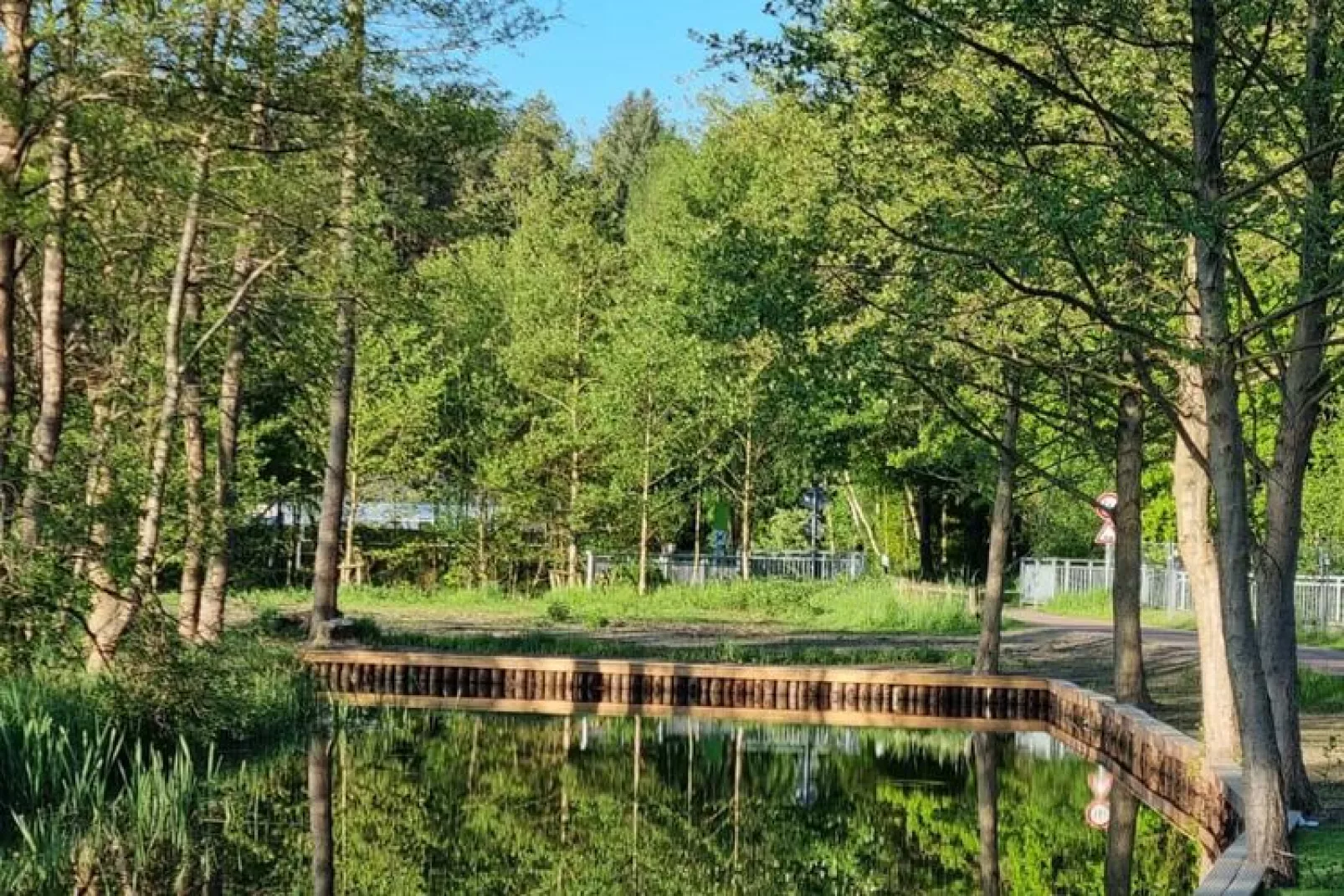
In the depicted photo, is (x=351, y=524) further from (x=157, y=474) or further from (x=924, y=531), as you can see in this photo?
(x=157, y=474)

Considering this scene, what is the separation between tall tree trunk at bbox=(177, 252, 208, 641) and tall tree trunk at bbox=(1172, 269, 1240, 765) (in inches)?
349

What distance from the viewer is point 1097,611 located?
131 feet

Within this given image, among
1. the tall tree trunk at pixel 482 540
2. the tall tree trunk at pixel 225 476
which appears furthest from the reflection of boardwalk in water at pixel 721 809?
the tall tree trunk at pixel 482 540

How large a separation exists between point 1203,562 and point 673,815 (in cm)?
536

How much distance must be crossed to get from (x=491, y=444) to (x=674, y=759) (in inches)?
954

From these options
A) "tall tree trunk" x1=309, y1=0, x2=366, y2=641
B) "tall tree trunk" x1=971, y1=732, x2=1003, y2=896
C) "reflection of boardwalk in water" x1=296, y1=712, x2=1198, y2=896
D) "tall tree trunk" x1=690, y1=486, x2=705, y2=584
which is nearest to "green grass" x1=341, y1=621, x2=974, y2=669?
"tall tree trunk" x1=309, y1=0, x2=366, y2=641

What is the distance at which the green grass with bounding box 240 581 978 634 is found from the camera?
112ft

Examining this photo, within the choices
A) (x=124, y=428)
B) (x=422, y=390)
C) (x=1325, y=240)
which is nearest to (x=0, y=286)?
(x=124, y=428)

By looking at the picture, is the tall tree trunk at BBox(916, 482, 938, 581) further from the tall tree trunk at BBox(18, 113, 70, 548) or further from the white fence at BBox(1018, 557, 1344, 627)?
the tall tree trunk at BBox(18, 113, 70, 548)

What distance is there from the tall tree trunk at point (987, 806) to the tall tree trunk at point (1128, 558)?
1717 mm

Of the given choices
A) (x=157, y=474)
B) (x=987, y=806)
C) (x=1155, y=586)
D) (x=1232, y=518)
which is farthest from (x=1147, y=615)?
(x=1232, y=518)

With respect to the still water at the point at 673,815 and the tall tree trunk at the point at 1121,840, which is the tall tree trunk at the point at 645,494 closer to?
the still water at the point at 673,815

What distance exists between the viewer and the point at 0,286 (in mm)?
15000

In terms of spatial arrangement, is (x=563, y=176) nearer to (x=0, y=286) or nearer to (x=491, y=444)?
(x=491, y=444)
